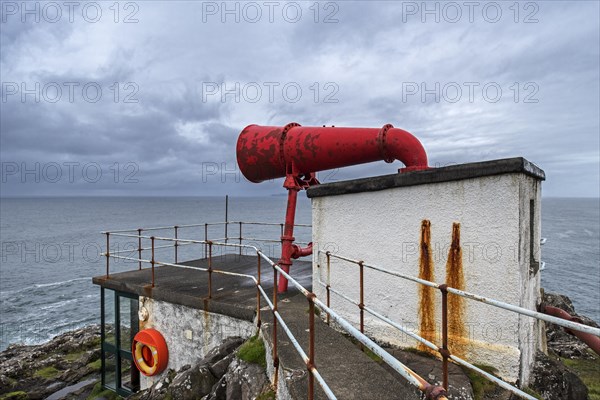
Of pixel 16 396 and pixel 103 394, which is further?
pixel 16 396

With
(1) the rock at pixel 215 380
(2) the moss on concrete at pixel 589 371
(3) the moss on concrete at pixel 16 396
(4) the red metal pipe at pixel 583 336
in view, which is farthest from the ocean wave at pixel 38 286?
(4) the red metal pipe at pixel 583 336

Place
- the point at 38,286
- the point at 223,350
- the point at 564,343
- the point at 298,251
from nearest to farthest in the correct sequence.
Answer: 1. the point at 223,350
2. the point at 298,251
3. the point at 564,343
4. the point at 38,286

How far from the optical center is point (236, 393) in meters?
4.73

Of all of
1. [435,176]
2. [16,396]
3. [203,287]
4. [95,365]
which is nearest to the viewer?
[435,176]

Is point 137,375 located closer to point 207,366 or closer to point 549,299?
point 207,366

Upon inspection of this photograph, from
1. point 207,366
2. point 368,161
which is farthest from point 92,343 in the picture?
point 368,161

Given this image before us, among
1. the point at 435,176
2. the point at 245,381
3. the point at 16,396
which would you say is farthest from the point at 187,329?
the point at 16,396

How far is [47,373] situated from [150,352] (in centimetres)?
1138

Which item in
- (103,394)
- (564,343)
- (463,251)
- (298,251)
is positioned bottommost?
(103,394)

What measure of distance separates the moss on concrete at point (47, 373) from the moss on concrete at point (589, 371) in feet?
56.2

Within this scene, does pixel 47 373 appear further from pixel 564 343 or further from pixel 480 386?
pixel 564 343

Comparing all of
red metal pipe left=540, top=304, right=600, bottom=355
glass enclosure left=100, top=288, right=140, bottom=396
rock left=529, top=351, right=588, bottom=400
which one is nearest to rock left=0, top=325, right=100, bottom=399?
glass enclosure left=100, top=288, right=140, bottom=396

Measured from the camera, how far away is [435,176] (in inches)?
187

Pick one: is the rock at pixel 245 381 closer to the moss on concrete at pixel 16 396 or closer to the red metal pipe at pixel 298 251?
the red metal pipe at pixel 298 251
